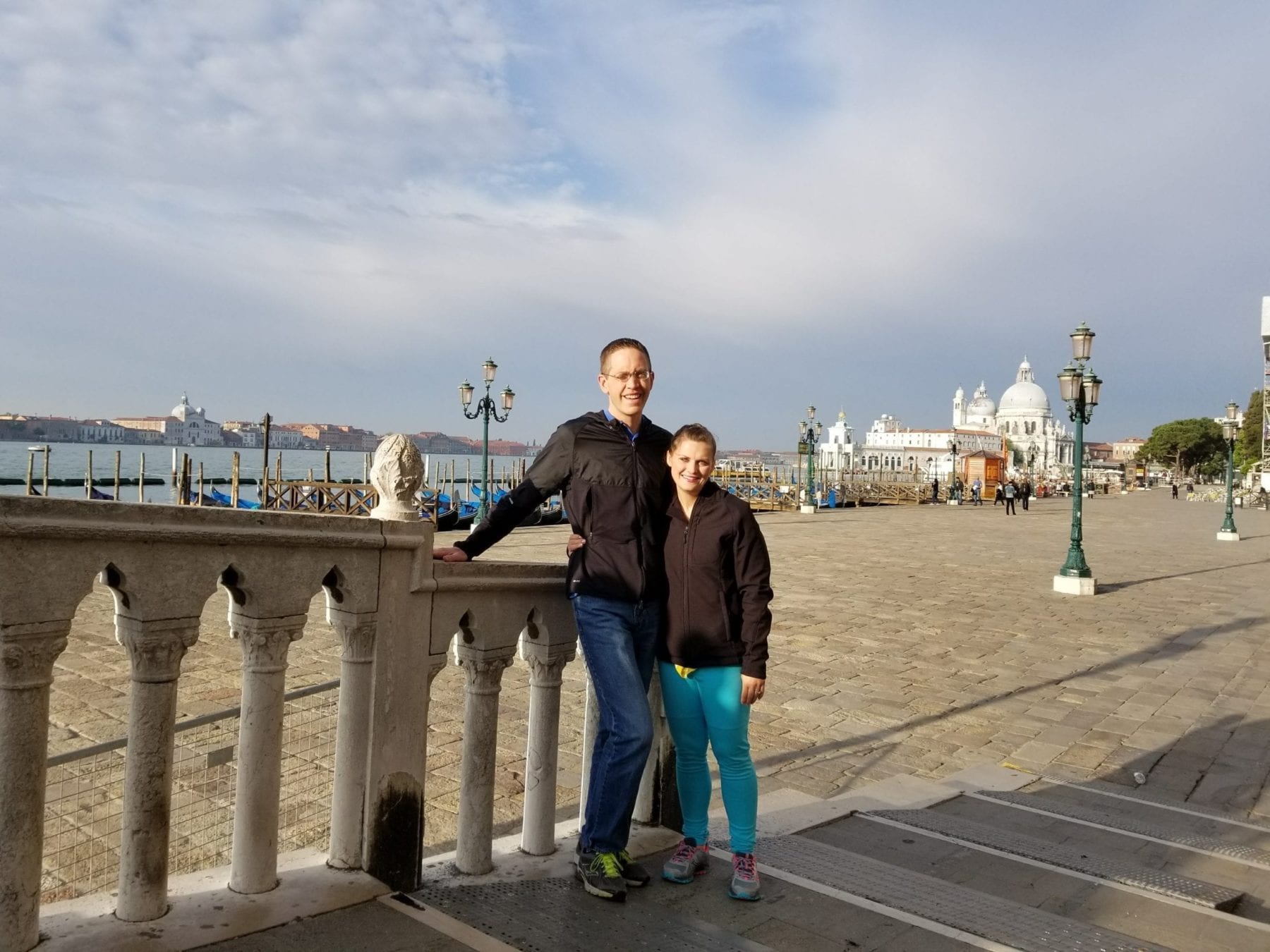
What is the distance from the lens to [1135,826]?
423 centimetres

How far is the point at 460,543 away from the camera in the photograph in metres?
2.73

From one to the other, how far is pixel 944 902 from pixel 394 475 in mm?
2104

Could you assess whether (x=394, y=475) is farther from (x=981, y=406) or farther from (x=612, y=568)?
(x=981, y=406)

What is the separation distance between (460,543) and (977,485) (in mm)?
52673

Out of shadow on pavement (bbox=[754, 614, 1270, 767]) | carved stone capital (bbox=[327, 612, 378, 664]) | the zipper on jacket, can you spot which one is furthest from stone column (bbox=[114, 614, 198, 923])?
shadow on pavement (bbox=[754, 614, 1270, 767])

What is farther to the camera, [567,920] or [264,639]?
[567,920]

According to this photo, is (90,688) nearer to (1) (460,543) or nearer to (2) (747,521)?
(1) (460,543)

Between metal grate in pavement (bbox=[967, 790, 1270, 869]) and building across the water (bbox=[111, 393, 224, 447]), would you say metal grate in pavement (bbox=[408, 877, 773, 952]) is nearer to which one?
metal grate in pavement (bbox=[967, 790, 1270, 869])

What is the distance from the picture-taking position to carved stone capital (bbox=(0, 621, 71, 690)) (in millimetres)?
1881

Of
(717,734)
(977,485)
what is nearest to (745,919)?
(717,734)

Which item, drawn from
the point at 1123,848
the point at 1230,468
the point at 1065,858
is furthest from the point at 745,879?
the point at 1230,468

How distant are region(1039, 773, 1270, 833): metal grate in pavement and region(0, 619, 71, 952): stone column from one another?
16.0 feet

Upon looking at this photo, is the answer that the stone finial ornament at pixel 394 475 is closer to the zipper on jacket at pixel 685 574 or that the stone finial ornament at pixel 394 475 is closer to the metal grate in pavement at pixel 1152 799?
the zipper on jacket at pixel 685 574

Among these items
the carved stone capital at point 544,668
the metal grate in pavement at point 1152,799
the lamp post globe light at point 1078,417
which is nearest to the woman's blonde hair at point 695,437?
the carved stone capital at point 544,668
